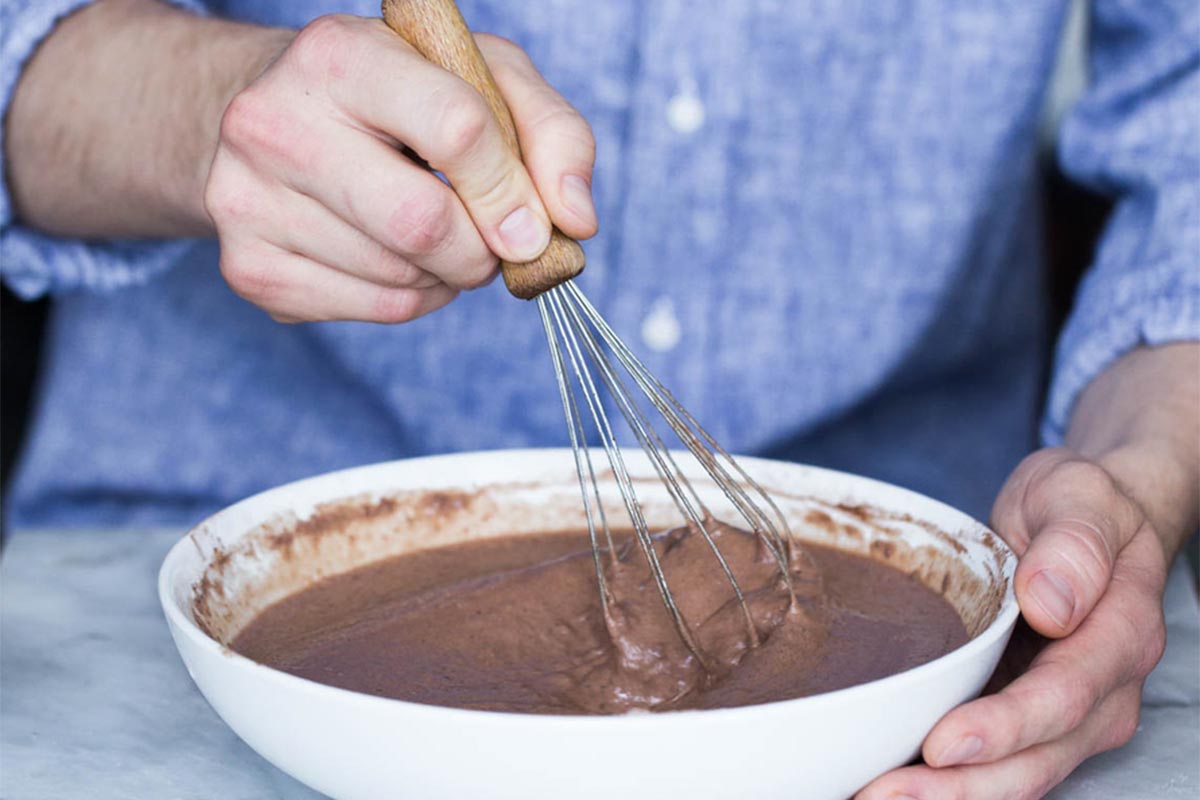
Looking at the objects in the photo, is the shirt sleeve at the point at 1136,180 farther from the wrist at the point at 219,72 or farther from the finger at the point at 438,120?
the wrist at the point at 219,72

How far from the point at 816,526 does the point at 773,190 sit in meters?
0.52

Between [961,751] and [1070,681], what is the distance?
0.11m

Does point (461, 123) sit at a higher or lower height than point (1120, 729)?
higher

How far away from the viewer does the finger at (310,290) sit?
37.3 inches

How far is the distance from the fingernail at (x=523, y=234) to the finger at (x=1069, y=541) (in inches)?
14.9

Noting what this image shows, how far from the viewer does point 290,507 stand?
3.43 feet

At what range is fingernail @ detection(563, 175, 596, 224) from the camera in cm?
83

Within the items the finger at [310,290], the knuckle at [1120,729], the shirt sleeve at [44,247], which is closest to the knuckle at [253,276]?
the finger at [310,290]

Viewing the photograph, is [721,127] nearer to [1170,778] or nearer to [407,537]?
[407,537]

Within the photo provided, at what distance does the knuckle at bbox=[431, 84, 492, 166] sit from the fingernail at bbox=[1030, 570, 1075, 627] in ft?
1.49

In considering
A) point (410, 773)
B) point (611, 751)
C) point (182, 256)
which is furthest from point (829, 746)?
point (182, 256)

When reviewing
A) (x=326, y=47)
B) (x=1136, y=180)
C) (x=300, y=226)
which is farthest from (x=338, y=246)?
(x=1136, y=180)

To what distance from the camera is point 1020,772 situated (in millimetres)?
783

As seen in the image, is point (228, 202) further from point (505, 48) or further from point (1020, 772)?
point (1020, 772)
